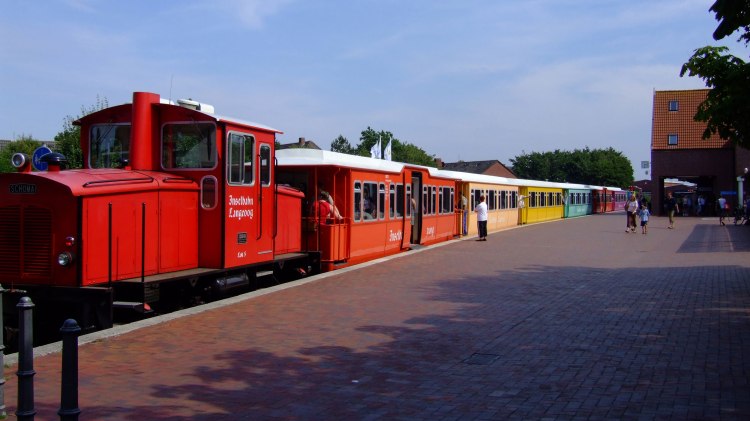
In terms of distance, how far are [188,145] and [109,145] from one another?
121cm

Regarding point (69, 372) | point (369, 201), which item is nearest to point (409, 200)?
point (369, 201)

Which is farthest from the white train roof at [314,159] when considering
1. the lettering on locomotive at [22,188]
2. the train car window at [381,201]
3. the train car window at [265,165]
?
the lettering on locomotive at [22,188]

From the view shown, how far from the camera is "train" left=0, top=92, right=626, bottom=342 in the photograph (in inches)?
312

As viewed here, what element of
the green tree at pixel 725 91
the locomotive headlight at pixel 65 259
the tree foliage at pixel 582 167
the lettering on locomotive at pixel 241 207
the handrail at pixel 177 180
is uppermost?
the tree foliage at pixel 582 167

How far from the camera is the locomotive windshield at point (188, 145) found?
9.70 meters

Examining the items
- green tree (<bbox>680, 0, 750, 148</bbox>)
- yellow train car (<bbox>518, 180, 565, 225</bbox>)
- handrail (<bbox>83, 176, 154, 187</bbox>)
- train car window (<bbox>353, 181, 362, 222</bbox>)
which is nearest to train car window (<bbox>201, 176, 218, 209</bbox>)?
handrail (<bbox>83, 176, 154, 187</bbox>)

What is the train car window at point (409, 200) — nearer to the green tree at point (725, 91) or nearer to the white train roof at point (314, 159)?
the white train roof at point (314, 159)

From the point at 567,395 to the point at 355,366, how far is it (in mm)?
2097

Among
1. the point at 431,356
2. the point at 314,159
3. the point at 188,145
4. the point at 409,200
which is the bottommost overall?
the point at 431,356

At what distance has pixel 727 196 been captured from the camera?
153 ft

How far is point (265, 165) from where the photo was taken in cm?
1088

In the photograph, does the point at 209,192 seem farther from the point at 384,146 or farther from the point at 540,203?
the point at 384,146

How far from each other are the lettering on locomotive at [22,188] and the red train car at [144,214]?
0.06 ft

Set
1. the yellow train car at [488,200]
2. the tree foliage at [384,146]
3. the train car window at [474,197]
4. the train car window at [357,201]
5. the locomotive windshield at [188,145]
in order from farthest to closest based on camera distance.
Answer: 1. the tree foliage at [384,146]
2. the train car window at [474,197]
3. the yellow train car at [488,200]
4. the train car window at [357,201]
5. the locomotive windshield at [188,145]
